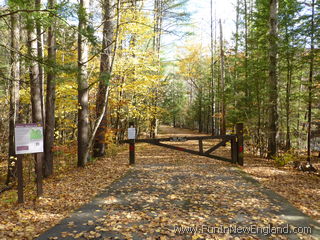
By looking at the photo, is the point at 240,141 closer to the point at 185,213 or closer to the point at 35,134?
the point at 185,213

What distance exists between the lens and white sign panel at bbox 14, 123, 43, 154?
15.2ft

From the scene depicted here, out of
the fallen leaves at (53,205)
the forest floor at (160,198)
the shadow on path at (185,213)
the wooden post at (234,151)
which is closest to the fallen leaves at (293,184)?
the forest floor at (160,198)

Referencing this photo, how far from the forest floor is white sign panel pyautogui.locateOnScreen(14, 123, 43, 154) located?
1160 mm

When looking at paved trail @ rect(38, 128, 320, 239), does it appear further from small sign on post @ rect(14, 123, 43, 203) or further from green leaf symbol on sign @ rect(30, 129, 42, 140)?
green leaf symbol on sign @ rect(30, 129, 42, 140)

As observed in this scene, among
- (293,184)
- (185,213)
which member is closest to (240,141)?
(293,184)

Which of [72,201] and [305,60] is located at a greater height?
[305,60]

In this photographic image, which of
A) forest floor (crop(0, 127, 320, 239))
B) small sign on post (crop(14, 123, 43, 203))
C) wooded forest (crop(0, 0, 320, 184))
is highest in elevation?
wooded forest (crop(0, 0, 320, 184))

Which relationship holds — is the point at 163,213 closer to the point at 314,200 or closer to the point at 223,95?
the point at 314,200

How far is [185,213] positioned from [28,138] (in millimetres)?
3674

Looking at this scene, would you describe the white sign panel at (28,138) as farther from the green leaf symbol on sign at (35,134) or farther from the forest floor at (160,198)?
the forest floor at (160,198)

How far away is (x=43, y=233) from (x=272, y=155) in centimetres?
940

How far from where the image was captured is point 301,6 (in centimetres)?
860

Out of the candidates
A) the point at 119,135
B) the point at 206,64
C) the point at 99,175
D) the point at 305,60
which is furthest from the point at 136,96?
the point at 206,64

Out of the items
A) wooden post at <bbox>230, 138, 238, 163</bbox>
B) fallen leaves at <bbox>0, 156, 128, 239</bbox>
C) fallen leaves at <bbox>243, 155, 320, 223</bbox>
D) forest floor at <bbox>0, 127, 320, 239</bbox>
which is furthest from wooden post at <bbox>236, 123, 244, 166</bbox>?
fallen leaves at <bbox>0, 156, 128, 239</bbox>
